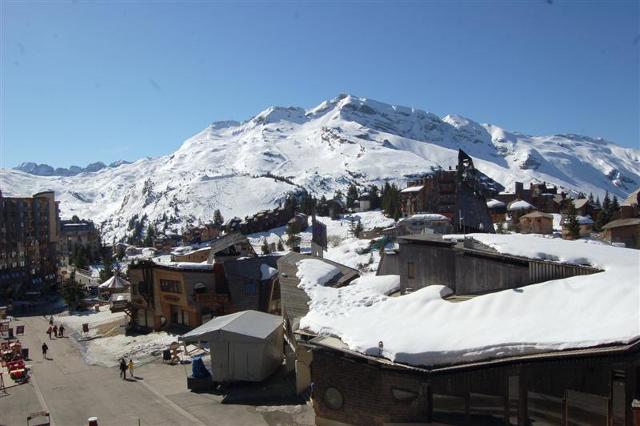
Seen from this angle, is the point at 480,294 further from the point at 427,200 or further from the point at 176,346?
the point at 427,200

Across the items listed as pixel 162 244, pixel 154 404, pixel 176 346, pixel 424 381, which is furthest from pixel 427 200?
pixel 162 244

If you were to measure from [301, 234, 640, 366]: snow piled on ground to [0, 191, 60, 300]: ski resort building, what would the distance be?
84.1m

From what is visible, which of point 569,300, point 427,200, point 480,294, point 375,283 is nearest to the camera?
point 569,300

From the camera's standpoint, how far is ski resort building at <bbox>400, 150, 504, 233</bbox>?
3831cm

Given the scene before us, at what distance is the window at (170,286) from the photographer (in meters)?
41.2

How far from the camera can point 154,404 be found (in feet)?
75.5

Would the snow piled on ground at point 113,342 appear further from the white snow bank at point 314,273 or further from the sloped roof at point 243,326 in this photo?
the white snow bank at point 314,273

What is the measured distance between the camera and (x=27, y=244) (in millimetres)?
98812

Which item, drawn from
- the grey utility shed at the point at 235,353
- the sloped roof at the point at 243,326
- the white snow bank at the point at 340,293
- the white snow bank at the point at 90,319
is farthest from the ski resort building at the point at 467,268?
the white snow bank at the point at 90,319

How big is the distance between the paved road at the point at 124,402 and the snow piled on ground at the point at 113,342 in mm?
1697

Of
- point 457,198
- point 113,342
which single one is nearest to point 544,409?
point 457,198

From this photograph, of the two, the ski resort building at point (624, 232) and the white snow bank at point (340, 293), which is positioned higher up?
the ski resort building at point (624, 232)

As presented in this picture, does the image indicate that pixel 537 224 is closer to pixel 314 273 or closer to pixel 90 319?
pixel 314 273

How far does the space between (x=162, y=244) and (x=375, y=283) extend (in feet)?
407
